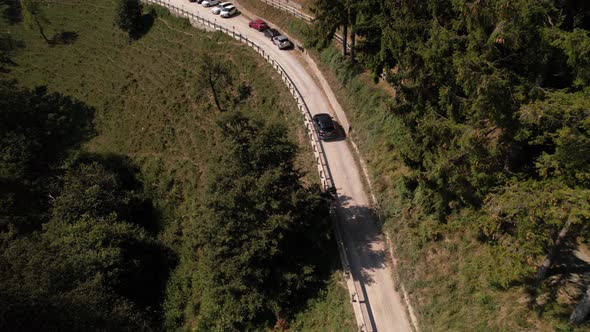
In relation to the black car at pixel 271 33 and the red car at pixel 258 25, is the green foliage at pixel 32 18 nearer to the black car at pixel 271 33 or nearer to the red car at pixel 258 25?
the red car at pixel 258 25

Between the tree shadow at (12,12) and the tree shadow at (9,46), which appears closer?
the tree shadow at (9,46)

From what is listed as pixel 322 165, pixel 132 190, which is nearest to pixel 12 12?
pixel 132 190

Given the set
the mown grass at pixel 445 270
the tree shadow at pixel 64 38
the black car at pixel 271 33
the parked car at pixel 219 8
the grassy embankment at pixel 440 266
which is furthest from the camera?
the tree shadow at pixel 64 38

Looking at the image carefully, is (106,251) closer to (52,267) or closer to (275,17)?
(52,267)

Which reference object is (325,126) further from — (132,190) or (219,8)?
(219,8)

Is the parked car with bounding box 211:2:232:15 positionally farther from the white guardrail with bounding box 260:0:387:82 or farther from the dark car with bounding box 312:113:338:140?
the dark car with bounding box 312:113:338:140

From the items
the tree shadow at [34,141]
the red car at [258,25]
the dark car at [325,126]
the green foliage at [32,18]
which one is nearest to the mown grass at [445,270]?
Answer: the dark car at [325,126]

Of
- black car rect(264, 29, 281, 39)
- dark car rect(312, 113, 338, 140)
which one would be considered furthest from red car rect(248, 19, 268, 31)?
dark car rect(312, 113, 338, 140)

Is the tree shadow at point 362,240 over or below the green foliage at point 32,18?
below
